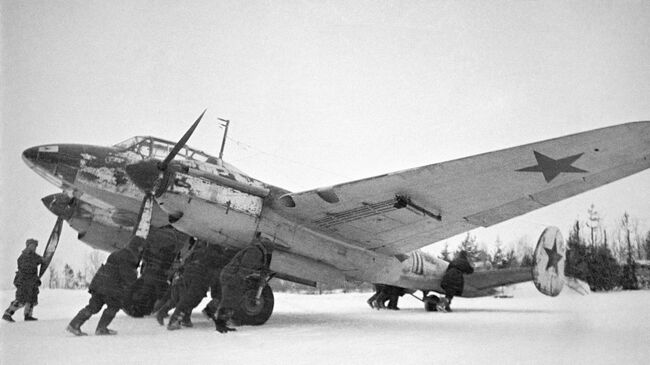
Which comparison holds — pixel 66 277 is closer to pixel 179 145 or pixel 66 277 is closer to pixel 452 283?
pixel 179 145

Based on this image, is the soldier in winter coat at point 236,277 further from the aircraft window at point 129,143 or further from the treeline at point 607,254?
the treeline at point 607,254

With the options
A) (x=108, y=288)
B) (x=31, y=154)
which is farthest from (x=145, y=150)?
(x=108, y=288)

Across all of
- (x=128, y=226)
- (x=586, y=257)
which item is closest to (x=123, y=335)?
(x=128, y=226)

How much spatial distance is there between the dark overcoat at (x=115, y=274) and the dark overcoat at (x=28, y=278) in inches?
31.2

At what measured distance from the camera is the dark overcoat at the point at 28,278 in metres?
4.69

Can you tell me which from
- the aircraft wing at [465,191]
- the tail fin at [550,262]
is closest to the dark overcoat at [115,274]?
the aircraft wing at [465,191]

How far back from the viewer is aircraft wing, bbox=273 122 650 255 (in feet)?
13.9

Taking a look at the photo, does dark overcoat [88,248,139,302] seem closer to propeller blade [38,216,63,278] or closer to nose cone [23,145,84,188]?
propeller blade [38,216,63,278]

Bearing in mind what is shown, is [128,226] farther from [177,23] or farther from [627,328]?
[627,328]

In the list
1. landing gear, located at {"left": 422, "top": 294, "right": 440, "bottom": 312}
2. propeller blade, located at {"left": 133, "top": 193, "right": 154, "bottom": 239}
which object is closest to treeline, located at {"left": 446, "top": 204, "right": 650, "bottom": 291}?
propeller blade, located at {"left": 133, "top": 193, "right": 154, "bottom": 239}

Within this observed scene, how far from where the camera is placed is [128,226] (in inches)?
311

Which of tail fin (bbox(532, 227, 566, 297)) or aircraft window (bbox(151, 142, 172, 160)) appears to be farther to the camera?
aircraft window (bbox(151, 142, 172, 160))

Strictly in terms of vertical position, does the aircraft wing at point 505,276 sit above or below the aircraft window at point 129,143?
below

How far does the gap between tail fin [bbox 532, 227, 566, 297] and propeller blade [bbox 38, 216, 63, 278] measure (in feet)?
17.5
